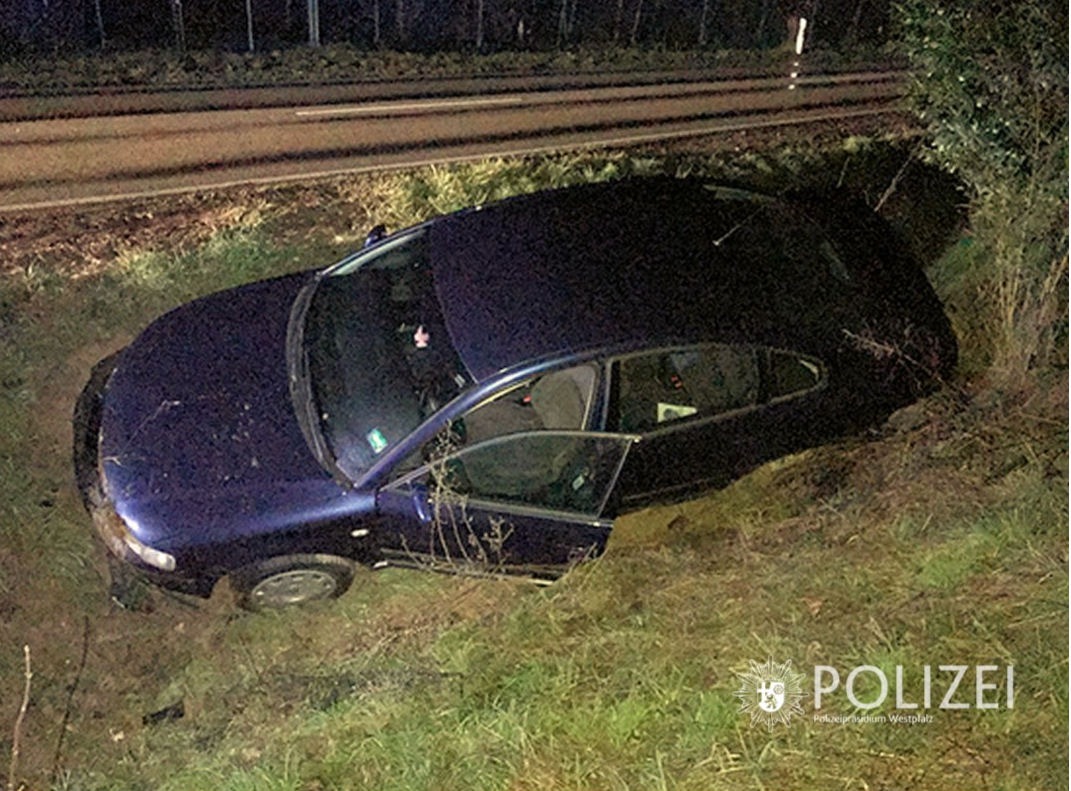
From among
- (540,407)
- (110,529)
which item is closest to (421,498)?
(540,407)

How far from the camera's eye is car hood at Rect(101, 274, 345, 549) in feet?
15.5

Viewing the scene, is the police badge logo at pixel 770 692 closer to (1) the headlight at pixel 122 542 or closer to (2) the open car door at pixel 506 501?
(2) the open car door at pixel 506 501

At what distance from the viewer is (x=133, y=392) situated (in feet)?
17.1

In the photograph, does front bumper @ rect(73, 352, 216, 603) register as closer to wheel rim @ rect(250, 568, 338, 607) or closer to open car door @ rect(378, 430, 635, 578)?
wheel rim @ rect(250, 568, 338, 607)

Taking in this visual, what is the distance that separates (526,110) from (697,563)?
10509 millimetres

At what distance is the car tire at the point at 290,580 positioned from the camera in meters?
4.84

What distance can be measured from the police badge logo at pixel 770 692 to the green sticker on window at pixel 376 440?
189 centimetres

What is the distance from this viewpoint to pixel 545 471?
482cm

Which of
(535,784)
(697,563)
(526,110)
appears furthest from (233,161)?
(535,784)

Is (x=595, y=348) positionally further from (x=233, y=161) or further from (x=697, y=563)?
(x=233, y=161)

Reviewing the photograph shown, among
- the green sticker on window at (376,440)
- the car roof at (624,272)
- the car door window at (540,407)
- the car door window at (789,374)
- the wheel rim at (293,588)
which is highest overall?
the car roof at (624,272)

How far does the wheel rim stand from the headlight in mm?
452

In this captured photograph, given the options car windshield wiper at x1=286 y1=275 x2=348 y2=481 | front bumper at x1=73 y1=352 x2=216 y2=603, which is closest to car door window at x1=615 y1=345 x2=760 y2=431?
car windshield wiper at x1=286 y1=275 x2=348 y2=481

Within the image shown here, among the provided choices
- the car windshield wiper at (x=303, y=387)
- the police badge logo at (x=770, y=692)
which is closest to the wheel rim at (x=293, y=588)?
the car windshield wiper at (x=303, y=387)
